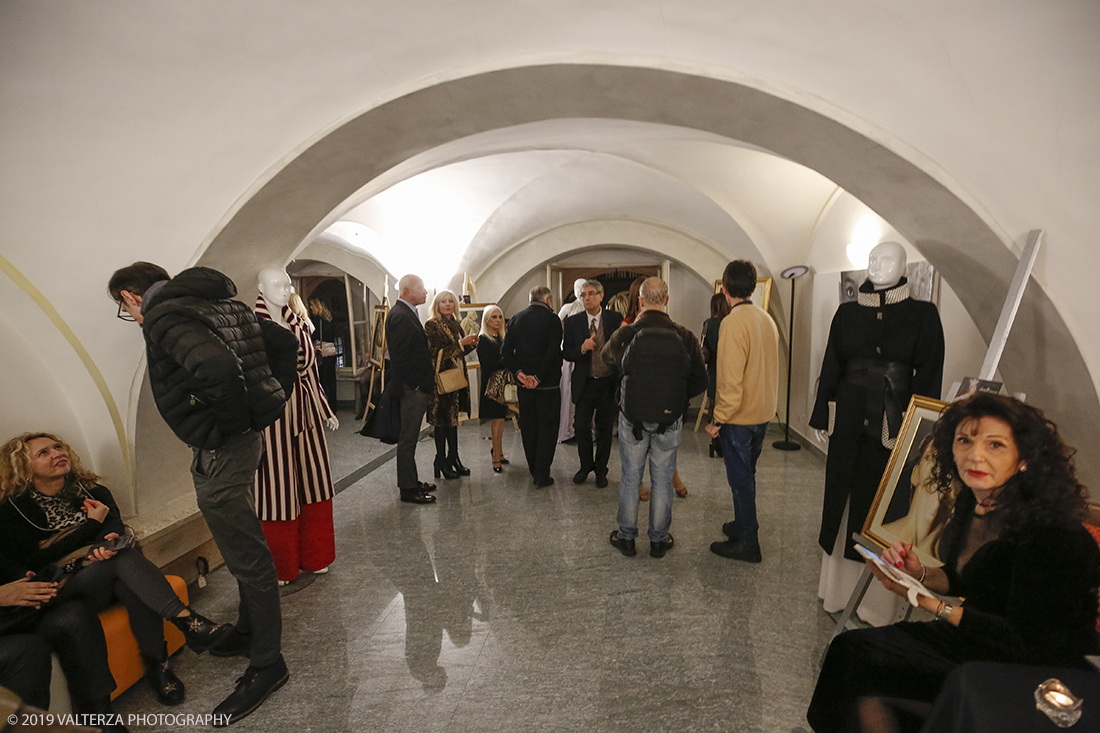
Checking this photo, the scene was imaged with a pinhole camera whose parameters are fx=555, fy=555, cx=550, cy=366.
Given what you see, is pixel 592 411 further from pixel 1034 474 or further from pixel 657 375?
pixel 1034 474

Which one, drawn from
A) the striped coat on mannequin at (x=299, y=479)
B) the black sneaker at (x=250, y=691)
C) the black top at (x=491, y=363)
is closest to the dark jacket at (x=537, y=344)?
the black top at (x=491, y=363)

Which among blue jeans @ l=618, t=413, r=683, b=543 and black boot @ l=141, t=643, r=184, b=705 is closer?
black boot @ l=141, t=643, r=184, b=705

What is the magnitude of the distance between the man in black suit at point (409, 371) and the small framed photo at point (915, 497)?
123 inches

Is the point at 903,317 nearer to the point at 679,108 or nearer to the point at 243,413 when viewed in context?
the point at 679,108

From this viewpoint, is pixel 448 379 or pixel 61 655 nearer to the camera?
pixel 61 655

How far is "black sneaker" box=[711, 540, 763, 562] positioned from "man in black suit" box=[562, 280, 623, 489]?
1468 millimetres

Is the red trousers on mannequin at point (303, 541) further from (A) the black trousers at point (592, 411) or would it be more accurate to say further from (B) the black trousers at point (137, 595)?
(A) the black trousers at point (592, 411)

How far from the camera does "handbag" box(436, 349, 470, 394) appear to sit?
4.74 metres

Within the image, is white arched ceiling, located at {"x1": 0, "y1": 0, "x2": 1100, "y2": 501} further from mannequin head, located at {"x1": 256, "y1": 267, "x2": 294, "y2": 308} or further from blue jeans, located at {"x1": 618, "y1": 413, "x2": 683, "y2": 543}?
blue jeans, located at {"x1": 618, "y1": 413, "x2": 683, "y2": 543}

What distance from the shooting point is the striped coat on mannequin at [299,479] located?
300 cm

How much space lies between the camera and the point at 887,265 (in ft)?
8.07

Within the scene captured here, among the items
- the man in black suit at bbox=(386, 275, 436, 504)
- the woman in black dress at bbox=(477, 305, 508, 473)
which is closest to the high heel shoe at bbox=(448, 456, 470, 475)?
the woman in black dress at bbox=(477, 305, 508, 473)

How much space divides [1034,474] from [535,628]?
2148mm

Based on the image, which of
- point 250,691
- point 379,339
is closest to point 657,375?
point 250,691
